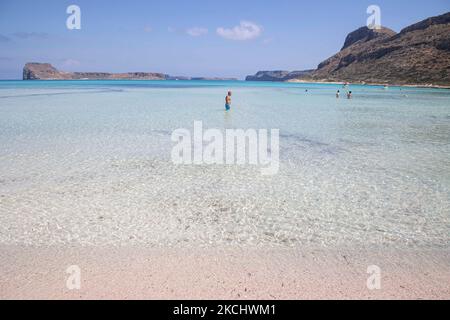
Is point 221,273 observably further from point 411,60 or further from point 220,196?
point 411,60

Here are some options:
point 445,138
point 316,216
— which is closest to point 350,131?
point 445,138

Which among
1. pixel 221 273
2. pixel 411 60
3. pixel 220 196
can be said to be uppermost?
pixel 411 60

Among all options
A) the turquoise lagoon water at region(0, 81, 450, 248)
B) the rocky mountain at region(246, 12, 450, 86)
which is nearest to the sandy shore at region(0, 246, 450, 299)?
the turquoise lagoon water at region(0, 81, 450, 248)

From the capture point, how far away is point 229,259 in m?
4.69

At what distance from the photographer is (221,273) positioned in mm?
4293

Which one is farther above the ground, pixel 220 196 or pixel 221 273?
pixel 220 196

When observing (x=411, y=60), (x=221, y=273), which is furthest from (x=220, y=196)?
(x=411, y=60)

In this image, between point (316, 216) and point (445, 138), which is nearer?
point (316, 216)

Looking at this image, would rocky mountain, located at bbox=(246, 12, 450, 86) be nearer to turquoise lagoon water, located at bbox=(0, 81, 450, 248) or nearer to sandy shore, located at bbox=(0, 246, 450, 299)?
turquoise lagoon water, located at bbox=(0, 81, 450, 248)

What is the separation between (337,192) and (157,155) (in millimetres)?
6480

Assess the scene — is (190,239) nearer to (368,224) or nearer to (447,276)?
(368,224)

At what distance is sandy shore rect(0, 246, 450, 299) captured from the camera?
3859mm

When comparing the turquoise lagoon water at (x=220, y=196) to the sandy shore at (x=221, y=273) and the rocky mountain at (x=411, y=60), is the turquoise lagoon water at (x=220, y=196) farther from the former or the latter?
the rocky mountain at (x=411, y=60)
